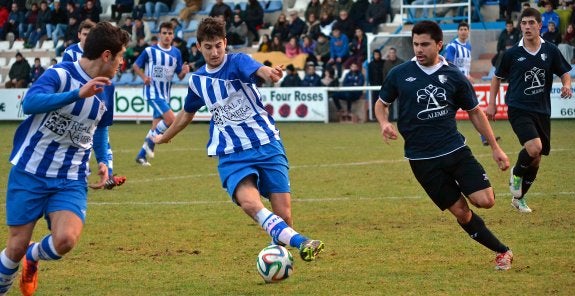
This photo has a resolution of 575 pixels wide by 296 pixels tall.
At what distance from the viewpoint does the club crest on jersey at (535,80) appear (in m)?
11.5

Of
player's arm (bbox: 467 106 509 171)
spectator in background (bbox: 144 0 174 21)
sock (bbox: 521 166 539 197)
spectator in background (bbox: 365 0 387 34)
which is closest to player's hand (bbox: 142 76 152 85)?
sock (bbox: 521 166 539 197)

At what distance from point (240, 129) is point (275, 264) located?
125cm

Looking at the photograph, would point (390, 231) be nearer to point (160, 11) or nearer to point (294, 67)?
point (294, 67)

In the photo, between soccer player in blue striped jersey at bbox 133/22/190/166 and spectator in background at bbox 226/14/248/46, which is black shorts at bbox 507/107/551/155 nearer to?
soccer player in blue striped jersey at bbox 133/22/190/166

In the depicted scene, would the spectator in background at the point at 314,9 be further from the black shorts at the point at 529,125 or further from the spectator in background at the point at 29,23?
the black shorts at the point at 529,125

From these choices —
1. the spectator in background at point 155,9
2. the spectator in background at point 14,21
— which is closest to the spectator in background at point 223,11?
the spectator in background at point 155,9

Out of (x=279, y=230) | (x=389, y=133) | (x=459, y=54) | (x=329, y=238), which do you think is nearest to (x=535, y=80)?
(x=329, y=238)

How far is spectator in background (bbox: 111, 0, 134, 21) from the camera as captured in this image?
122 feet

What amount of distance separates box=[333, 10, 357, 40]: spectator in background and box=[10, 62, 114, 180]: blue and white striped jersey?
23.8 meters

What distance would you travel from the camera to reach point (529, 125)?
11453mm

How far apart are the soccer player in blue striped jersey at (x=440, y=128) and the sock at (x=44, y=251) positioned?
2.80m

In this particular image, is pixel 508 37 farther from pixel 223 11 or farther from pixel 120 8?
pixel 120 8

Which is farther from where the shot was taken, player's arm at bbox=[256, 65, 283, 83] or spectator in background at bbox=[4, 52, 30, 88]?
spectator in background at bbox=[4, 52, 30, 88]

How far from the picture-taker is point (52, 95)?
272 inches
